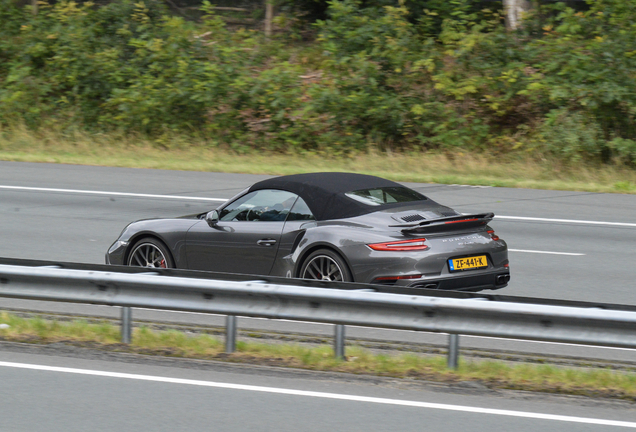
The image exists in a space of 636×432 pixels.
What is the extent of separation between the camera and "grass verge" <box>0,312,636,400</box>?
6758 millimetres

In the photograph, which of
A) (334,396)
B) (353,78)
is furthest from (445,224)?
(353,78)

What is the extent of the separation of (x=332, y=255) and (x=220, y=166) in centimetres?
1352

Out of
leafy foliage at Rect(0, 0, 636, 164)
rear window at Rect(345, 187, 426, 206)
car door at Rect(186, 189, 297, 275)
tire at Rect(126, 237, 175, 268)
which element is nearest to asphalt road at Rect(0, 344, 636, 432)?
car door at Rect(186, 189, 297, 275)

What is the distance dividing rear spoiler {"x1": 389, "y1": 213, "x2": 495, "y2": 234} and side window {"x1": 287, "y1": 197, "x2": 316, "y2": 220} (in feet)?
3.08

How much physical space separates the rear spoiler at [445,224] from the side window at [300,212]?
94 cm

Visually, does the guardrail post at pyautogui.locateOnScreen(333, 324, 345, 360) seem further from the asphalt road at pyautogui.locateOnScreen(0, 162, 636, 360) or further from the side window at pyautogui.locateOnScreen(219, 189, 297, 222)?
the side window at pyautogui.locateOnScreen(219, 189, 297, 222)

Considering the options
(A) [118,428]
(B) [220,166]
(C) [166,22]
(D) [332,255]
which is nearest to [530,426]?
(A) [118,428]

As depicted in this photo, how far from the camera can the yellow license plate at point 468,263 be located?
8.87m

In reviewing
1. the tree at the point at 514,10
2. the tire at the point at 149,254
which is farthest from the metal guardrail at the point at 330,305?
the tree at the point at 514,10

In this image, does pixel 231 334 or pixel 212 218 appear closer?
pixel 231 334

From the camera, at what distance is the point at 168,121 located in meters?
28.7

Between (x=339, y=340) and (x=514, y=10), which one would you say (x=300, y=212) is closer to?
(x=339, y=340)

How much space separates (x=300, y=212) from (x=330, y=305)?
2.48 m

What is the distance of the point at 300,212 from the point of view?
947cm
